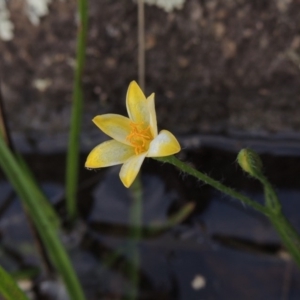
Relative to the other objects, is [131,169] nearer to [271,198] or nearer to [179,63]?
[271,198]

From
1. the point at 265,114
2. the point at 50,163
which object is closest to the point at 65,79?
the point at 50,163

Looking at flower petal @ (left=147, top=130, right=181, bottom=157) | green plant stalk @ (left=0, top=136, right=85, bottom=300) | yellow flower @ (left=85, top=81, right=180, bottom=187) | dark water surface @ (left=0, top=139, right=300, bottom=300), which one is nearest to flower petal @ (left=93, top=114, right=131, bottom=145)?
yellow flower @ (left=85, top=81, right=180, bottom=187)

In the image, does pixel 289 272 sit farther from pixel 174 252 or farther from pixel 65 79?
pixel 65 79

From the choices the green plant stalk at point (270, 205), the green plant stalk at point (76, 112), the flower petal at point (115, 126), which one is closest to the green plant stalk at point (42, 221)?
the green plant stalk at point (76, 112)

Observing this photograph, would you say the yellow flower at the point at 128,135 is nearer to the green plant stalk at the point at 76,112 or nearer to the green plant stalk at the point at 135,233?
the green plant stalk at the point at 76,112

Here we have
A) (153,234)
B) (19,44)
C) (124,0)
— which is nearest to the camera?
(124,0)

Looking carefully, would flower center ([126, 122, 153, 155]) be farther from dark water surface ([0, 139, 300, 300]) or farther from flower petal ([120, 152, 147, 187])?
dark water surface ([0, 139, 300, 300])

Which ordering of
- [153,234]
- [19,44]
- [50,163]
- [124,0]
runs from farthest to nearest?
[50,163] → [153,234] → [19,44] → [124,0]

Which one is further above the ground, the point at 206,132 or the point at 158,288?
the point at 206,132
